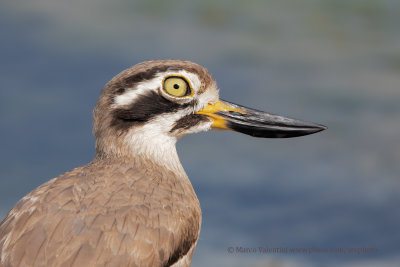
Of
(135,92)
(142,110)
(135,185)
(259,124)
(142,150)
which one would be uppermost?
(135,92)

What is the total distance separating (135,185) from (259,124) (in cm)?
186

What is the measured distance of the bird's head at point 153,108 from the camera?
7.17 metres

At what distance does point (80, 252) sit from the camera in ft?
19.6

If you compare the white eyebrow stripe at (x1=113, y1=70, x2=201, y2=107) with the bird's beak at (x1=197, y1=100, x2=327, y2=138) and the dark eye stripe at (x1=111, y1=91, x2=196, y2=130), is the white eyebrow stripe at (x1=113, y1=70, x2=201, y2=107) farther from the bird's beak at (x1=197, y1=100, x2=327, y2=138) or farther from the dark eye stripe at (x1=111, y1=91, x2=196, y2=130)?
the bird's beak at (x1=197, y1=100, x2=327, y2=138)

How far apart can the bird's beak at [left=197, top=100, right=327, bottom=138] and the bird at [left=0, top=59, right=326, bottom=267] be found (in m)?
0.01

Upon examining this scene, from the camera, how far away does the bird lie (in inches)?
240

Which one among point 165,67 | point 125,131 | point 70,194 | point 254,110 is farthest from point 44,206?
point 254,110

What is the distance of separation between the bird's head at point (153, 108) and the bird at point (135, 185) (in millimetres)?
11

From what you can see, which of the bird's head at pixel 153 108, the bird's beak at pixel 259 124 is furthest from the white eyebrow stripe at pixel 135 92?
the bird's beak at pixel 259 124

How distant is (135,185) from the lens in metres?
6.71

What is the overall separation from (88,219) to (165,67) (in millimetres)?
1910

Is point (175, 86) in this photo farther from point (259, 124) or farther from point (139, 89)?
point (259, 124)

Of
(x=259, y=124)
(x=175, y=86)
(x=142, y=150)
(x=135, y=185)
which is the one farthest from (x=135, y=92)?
(x=259, y=124)

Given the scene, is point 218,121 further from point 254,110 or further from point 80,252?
point 80,252
